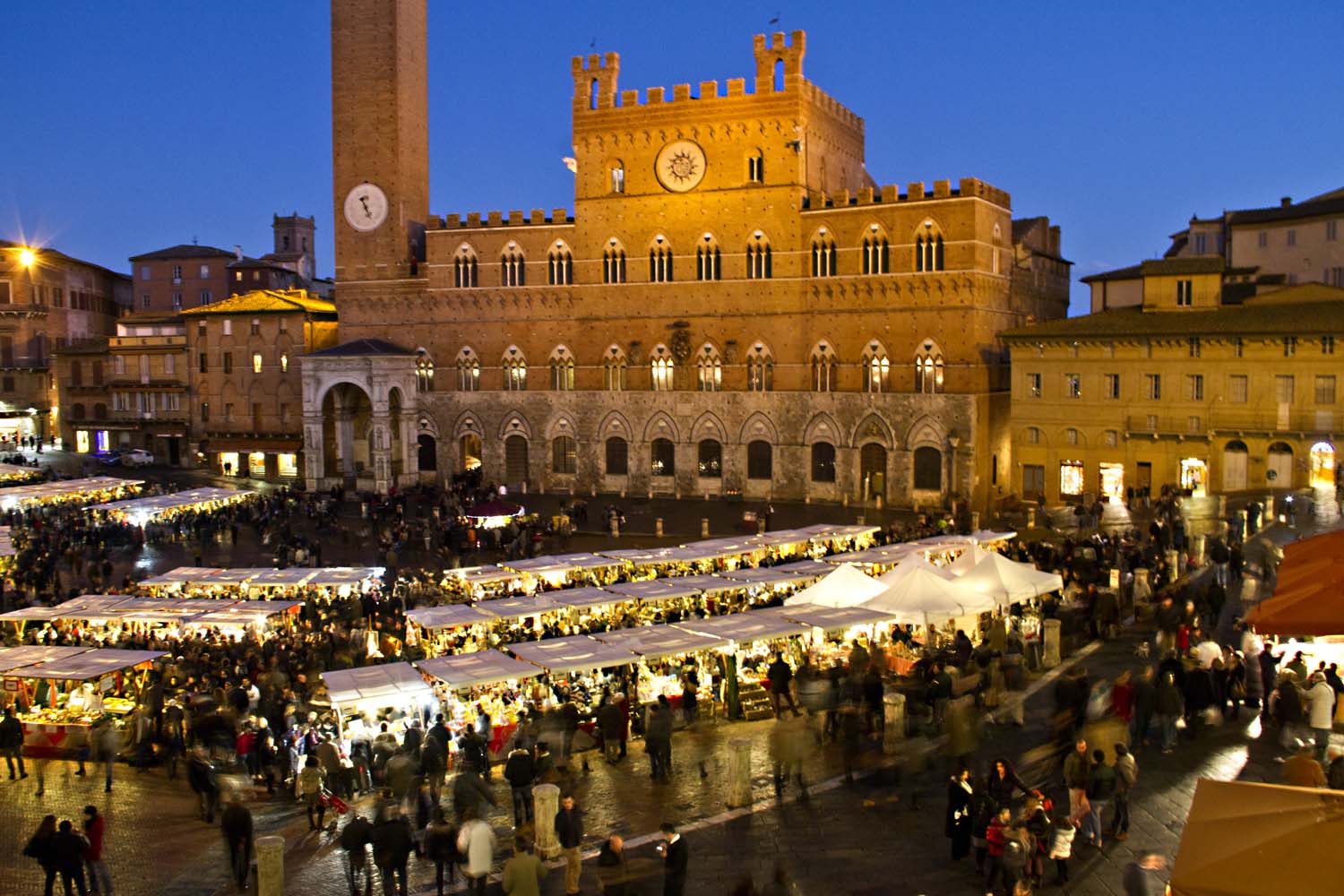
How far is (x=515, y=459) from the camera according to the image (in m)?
49.0

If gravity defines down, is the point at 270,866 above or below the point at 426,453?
below

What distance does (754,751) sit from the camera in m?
15.6

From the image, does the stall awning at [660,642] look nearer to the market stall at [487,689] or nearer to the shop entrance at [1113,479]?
the market stall at [487,689]

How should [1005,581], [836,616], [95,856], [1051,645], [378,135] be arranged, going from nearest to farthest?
[95,856] → [1051,645] → [836,616] → [1005,581] → [378,135]

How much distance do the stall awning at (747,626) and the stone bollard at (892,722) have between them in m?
3.16

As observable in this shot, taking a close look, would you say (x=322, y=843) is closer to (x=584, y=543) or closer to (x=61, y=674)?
(x=61, y=674)

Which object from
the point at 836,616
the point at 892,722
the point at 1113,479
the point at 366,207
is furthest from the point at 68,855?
the point at 366,207

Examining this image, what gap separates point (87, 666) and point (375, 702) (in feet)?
18.0

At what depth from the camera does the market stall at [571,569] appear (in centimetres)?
2566

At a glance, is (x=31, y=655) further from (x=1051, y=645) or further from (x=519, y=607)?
(x=1051, y=645)

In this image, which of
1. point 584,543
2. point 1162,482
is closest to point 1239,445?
point 1162,482

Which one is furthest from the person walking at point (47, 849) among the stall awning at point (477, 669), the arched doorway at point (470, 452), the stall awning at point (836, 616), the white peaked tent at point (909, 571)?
the arched doorway at point (470, 452)

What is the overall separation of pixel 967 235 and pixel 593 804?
31.1 m

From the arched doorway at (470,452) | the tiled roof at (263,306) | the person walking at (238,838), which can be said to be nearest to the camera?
the person walking at (238,838)
